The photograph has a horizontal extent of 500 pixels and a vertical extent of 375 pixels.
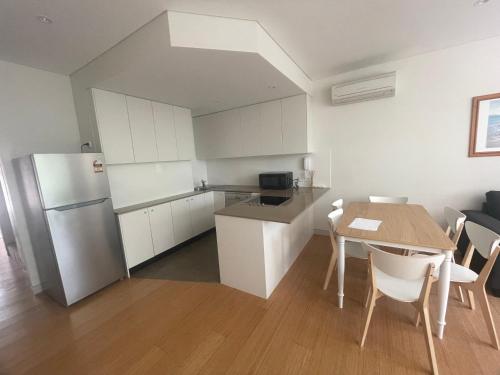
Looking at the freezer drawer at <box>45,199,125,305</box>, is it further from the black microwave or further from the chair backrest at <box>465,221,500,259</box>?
the chair backrest at <box>465,221,500,259</box>

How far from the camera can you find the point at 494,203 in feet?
7.39

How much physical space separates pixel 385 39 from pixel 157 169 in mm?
3531

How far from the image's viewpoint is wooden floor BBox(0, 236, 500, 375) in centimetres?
141

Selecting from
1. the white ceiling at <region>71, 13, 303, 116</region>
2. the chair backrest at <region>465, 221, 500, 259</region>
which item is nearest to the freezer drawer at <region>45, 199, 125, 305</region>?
the white ceiling at <region>71, 13, 303, 116</region>

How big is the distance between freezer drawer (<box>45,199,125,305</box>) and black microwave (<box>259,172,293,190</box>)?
2.30 meters

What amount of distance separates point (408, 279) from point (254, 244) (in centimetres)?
122

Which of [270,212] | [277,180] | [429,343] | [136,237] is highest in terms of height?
[277,180]

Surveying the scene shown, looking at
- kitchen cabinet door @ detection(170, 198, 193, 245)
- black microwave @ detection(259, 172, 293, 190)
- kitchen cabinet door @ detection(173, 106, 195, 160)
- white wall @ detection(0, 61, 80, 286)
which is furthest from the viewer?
kitchen cabinet door @ detection(173, 106, 195, 160)

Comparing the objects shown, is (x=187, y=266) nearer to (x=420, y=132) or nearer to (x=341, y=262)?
(x=341, y=262)

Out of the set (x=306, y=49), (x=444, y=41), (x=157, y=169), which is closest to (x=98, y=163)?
(x=157, y=169)

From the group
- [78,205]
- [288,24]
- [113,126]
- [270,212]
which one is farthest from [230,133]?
[78,205]

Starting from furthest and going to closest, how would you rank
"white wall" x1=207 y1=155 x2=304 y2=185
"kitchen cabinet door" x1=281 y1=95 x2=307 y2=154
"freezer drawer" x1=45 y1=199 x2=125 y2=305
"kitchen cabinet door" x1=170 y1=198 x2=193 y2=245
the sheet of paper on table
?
"white wall" x1=207 y1=155 x2=304 y2=185
"kitchen cabinet door" x1=170 y1=198 x2=193 y2=245
"kitchen cabinet door" x1=281 y1=95 x2=307 y2=154
"freezer drawer" x1=45 y1=199 x2=125 y2=305
the sheet of paper on table

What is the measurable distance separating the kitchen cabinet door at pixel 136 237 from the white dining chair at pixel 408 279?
264 centimetres

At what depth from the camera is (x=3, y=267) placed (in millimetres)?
3078
